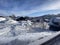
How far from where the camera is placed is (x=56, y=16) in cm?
847

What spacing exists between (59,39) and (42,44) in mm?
786

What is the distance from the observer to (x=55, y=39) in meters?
2.81

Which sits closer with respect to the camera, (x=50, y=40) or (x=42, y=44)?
(x=42, y=44)

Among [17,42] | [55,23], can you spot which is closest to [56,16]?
[55,23]

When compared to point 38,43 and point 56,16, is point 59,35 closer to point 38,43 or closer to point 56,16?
point 38,43

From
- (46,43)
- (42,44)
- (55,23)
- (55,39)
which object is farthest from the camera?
(55,23)

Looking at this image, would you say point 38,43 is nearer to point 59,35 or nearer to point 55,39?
point 55,39

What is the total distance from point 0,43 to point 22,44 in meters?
0.47

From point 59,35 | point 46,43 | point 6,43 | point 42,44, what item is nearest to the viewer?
point 42,44

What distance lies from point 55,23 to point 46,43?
5715mm

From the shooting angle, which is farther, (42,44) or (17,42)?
(17,42)

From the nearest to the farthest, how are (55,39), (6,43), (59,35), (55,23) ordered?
(6,43), (55,39), (59,35), (55,23)

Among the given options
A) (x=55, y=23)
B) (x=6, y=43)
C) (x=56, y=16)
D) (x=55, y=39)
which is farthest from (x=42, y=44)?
(x=56, y=16)

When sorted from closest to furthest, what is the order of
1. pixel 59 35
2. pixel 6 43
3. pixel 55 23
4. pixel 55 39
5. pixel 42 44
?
pixel 42 44 → pixel 6 43 → pixel 55 39 → pixel 59 35 → pixel 55 23
